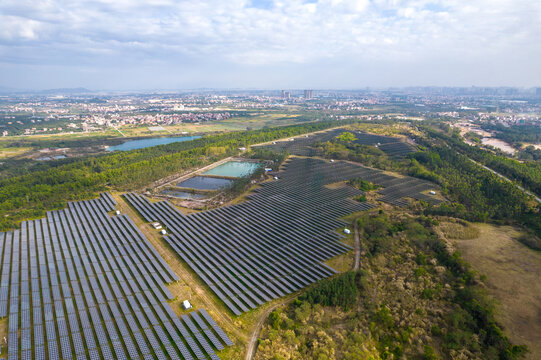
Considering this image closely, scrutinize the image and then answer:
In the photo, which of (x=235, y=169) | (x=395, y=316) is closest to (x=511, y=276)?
(x=395, y=316)

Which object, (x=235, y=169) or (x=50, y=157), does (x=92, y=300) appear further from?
(x=50, y=157)

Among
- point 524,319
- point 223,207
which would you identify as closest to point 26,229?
point 223,207

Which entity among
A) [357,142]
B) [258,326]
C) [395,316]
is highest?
[357,142]

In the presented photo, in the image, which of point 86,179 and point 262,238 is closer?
point 262,238

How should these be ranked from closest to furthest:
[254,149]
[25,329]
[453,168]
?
1. [25,329]
2. [453,168]
3. [254,149]

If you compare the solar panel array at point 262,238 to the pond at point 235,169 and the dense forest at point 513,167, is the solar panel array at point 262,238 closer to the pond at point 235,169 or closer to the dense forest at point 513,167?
the pond at point 235,169

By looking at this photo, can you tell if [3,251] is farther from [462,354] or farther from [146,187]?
[462,354]

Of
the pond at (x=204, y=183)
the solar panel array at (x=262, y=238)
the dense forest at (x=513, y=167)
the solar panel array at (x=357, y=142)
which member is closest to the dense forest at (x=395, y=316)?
the solar panel array at (x=262, y=238)
